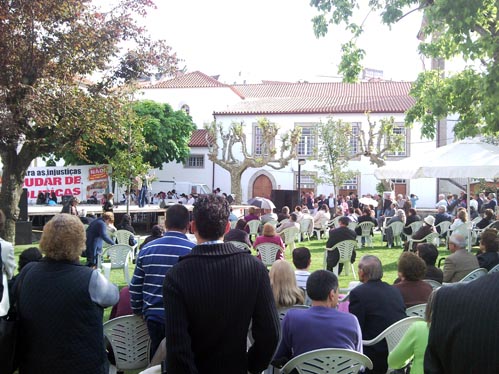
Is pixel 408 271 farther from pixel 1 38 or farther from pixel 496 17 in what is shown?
pixel 1 38

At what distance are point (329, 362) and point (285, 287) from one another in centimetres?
123

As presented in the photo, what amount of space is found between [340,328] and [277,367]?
1.51 feet

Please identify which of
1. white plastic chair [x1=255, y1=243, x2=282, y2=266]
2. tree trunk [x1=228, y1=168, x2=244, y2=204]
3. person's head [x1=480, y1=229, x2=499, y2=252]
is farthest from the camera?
tree trunk [x1=228, y1=168, x2=244, y2=204]

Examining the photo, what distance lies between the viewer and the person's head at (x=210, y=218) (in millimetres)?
3008

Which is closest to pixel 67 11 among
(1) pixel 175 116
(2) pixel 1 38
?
(2) pixel 1 38

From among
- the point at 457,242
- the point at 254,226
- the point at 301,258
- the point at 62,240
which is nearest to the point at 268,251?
the point at 457,242

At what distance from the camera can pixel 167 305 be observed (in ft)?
9.18

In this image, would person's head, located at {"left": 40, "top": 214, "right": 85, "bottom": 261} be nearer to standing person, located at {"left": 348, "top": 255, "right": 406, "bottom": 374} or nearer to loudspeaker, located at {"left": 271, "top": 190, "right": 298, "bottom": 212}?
standing person, located at {"left": 348, "top": 255, "right": 406, "bottom": 374}

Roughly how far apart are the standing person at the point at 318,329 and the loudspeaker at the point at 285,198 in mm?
23506

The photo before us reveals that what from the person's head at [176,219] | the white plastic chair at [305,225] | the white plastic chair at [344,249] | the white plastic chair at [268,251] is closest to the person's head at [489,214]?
the white plastic chair at [344,249]

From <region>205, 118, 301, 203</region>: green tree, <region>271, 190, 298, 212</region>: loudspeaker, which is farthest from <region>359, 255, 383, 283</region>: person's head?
<region>205, 118, 301, 203</region>: green tree

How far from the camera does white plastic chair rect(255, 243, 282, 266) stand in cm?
998

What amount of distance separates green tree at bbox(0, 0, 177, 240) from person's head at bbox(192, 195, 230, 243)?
1157 centimetres

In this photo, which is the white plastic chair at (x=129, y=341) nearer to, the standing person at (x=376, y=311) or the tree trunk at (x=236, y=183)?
the standing person at (x=376, y=311)
